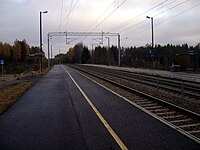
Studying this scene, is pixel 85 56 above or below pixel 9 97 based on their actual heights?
above

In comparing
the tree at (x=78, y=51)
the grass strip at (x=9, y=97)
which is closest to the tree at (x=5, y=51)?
the tree at (x=78, y=51)

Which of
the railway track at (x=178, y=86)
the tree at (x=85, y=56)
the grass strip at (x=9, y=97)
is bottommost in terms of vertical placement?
the grass strip at (x=9, y=97)

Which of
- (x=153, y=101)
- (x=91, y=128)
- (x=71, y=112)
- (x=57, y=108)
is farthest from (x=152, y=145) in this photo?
(x=153, y=101)

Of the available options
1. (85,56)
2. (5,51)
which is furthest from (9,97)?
(5,51)

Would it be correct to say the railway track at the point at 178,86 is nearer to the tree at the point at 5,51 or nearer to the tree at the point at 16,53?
the tree at the point at 5,51

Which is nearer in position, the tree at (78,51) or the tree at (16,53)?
the tree at (16,53)

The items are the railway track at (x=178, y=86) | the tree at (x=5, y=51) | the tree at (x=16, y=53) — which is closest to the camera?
the railway track at (x=178, y=86)

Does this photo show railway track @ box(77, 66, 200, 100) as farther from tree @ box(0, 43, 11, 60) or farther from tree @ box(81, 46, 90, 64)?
tree @ box(0, 43, 11, 60)

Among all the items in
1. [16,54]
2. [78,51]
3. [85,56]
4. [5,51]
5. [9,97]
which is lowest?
[9,97]

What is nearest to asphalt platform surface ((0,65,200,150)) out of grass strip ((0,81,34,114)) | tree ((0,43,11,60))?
grass strip ((0,81,34,114))

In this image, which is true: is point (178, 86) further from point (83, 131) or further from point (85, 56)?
point (85, 56)

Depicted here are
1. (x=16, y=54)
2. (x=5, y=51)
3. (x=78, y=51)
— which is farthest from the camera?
(x=78, y=51)

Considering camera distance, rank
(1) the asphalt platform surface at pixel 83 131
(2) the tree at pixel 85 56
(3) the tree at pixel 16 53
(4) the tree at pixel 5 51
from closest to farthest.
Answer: (1) the asphalt platform surface at pixel 83 131, (4) the tree at pixel 5 51, (2) the tree at pixel 85 56, (3) the tree at pixel 16 53

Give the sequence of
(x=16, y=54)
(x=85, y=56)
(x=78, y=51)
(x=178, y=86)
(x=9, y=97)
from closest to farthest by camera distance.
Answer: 1. (x=9, y=97)
2. (x=178, y=86)
3. (x=85, y=56)
4. (x=16, y=54)
5. (x=78, y=51)
